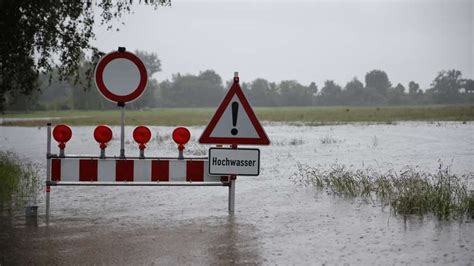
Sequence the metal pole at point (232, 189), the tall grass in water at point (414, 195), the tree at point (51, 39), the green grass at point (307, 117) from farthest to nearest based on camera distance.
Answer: the green grass at point (307, 117) → the tree at point (51, 39) → the metal pole at point (232, 189) → the tall grass in water at point (414, 195)

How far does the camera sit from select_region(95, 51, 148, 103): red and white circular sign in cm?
771

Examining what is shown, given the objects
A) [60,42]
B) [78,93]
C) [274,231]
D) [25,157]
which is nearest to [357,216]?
[274,231]

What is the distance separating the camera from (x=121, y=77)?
7.79m

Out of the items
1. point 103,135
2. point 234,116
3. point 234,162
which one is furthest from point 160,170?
point 234,116

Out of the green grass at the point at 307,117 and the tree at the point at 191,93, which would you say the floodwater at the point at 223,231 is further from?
the tree at the point at 191,93

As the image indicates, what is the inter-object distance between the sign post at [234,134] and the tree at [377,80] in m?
158

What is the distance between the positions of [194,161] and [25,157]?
1235cm

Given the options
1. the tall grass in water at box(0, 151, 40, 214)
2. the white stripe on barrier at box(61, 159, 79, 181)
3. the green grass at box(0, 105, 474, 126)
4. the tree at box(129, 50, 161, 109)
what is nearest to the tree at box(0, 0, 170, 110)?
the tall grass in water at box(0, 151, 40, 214)

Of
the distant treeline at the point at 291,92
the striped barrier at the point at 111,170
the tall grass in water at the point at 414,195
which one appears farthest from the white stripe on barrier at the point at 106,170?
the distant treeline at the point at 291,92

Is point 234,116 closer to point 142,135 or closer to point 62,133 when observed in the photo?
point 142,135

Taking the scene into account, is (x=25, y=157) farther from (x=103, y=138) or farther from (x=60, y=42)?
(x=103, y=138)

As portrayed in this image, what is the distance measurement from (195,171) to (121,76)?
155cm

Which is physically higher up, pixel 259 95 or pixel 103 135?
pixel 259 95

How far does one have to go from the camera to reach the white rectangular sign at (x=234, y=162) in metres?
7.78
